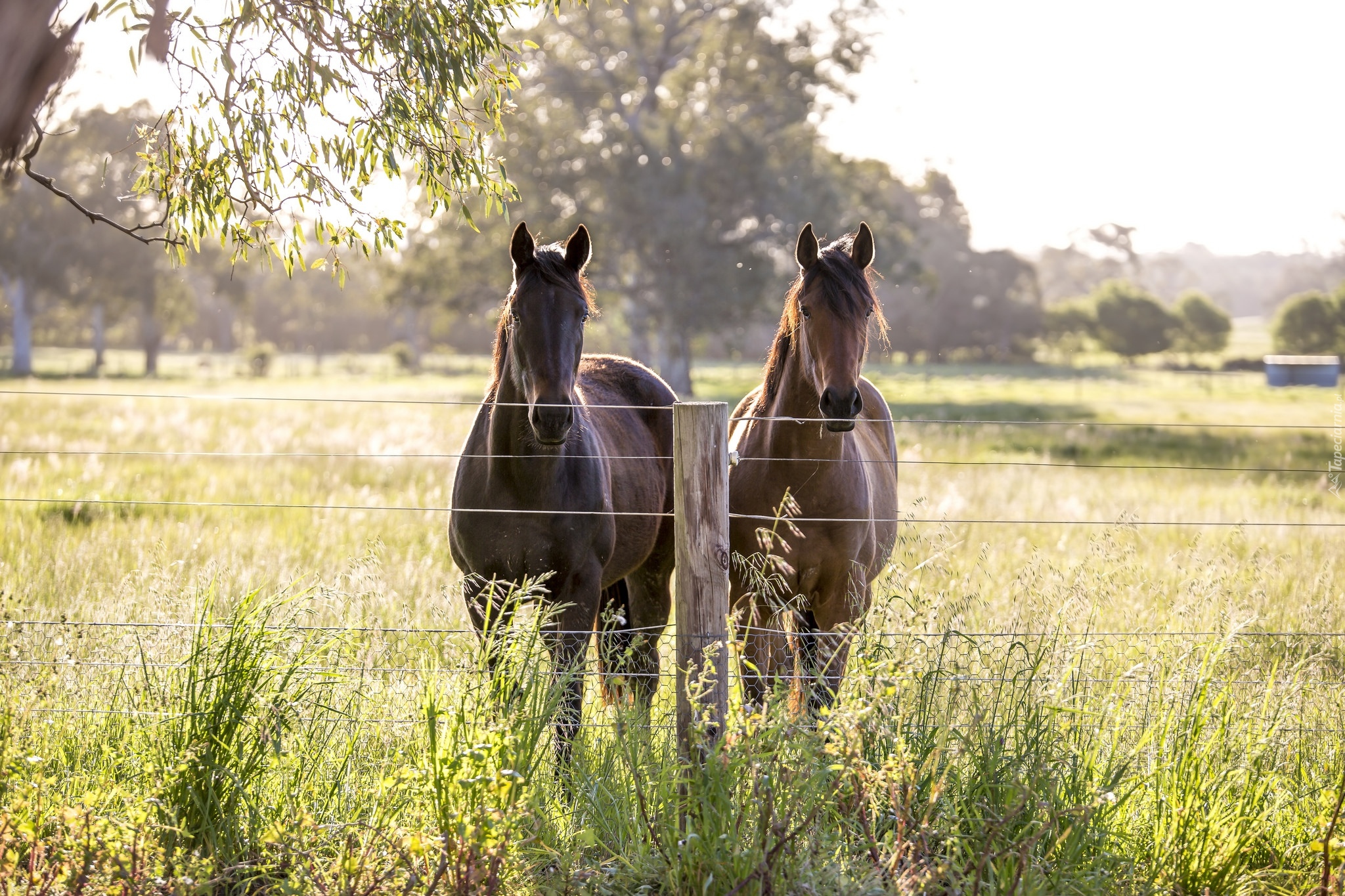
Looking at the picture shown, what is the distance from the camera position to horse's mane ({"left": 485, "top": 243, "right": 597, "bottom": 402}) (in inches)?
172

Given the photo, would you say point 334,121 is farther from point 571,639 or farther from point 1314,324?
point 1314,324

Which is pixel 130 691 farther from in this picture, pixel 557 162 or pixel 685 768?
pixel 557 162

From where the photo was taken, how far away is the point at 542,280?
4344 millimetres

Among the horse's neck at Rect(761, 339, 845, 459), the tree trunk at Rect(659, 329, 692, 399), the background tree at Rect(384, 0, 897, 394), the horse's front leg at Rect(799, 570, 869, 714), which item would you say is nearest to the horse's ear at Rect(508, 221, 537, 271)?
the horse's neck at Rect(761, 339, 845, 459)

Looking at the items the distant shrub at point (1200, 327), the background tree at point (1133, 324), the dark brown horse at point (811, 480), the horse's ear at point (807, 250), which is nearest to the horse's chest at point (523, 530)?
the dark brown horse at point (811, 480)

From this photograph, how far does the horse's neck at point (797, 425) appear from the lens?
4.74 m

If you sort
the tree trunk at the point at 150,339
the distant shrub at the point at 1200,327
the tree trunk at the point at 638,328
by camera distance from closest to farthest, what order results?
the tree trunk at the point at 638,328, the tree trunk at the point at 150,339, the distant shrub at the point at 1200,327

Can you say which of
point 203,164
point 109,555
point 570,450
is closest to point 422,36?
point 203,164

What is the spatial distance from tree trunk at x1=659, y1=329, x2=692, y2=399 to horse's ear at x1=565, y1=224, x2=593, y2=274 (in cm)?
2787

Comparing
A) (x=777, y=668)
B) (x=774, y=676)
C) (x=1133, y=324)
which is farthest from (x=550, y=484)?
(x=1133, y=324)

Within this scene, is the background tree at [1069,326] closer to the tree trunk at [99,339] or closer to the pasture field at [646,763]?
the tree trunk at [99,339]

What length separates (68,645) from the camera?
15.5ft

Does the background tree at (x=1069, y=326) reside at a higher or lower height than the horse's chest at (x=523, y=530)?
higher

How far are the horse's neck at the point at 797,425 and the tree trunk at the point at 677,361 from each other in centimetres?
2759
